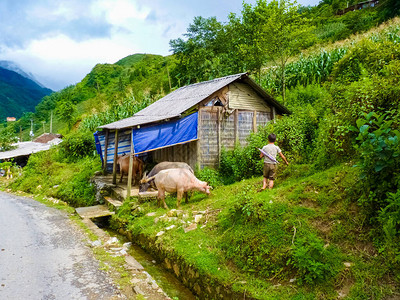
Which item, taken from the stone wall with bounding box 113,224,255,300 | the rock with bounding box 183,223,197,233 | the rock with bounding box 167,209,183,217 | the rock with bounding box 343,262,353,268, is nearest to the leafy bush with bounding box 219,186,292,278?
the stone wall with bounding box 113,224,255,300

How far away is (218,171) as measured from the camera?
10875 millimetres

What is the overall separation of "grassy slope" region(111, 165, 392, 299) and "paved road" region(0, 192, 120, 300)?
5.38ft

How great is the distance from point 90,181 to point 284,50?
11.9 m

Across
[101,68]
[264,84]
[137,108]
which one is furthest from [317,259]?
[101,68]

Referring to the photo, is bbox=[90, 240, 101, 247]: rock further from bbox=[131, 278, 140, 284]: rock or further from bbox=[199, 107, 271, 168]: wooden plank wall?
bbox=[199, 107, 271, 168]: wooden plank wall

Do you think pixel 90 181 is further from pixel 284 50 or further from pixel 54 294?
pixel 284 50

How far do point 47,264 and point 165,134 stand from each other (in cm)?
549

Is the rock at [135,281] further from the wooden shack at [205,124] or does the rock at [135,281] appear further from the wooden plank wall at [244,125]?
the wooden plank wall at [244,125]

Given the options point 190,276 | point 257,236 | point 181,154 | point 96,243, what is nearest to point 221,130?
point 181,154

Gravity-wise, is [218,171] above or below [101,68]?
below

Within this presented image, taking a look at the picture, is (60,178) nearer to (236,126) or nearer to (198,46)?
(236,126)

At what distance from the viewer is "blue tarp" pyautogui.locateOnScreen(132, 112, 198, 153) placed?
9.33m

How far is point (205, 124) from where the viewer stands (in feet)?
35.3

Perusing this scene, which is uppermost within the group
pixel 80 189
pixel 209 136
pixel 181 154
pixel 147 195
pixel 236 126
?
pixel 236 126
